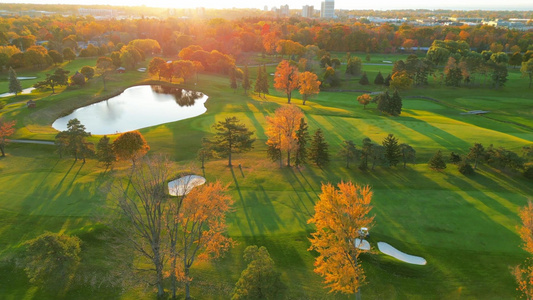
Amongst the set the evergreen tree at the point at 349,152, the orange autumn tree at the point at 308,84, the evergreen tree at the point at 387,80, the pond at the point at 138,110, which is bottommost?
the pond at the point at 138,110

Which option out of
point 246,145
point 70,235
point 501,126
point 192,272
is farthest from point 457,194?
point 70,235

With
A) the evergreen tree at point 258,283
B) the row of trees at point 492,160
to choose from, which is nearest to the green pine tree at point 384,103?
the row of trees at point 492,160

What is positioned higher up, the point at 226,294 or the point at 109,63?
the point at 109,63

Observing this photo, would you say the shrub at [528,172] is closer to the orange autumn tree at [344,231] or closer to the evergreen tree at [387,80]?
the orange autumn tree at [344,231]

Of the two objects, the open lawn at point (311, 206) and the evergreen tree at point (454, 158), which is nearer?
the open lawn at point (311, 206)

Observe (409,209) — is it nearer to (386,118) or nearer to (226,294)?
(226,294)

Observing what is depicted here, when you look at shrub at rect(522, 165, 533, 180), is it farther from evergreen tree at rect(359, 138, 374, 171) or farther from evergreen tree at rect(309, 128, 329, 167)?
evergreen tree at rect(309, 128, 329, 167)

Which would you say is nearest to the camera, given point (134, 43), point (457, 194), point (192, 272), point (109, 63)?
point (192, 272)

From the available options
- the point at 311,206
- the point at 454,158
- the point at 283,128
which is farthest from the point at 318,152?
the point at 454,158
